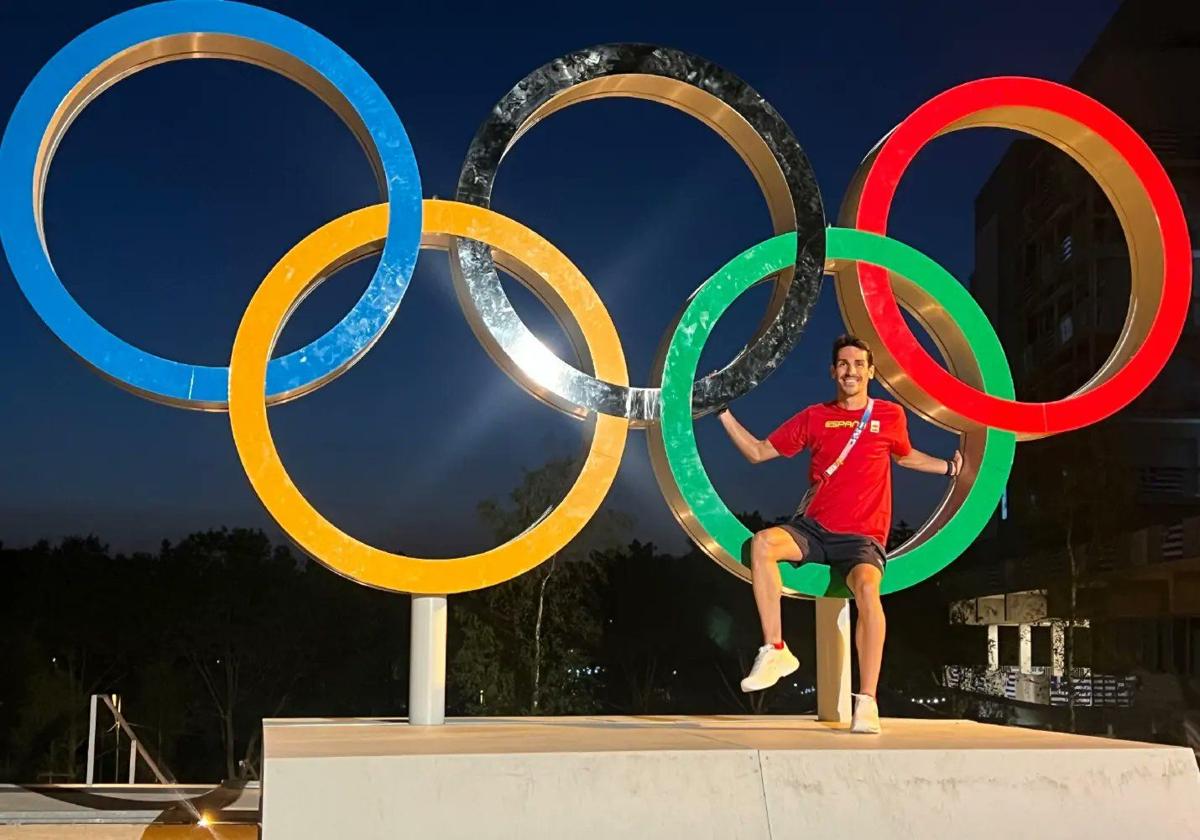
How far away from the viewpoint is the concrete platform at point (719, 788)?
3793 millimetres

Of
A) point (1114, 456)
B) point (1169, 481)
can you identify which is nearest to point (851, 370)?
point (1114, 456)

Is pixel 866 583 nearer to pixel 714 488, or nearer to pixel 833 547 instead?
pixel 833 547

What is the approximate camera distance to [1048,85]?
242 inches

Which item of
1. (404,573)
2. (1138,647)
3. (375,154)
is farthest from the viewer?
(1138,647)

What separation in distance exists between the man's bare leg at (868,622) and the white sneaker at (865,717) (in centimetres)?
10

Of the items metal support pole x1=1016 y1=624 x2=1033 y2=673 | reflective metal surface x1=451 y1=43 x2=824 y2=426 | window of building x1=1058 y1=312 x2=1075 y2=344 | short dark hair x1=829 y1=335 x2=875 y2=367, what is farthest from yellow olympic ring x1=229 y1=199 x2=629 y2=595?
metal support pole x1=1016 y1=624 x2=1033 y2=673

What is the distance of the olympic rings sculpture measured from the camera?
522 cm

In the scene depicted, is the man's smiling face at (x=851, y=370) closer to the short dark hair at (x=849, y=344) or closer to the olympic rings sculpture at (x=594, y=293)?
the short dark hair at (x=849, y=344)

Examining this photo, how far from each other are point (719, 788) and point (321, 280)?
2757 millimetres

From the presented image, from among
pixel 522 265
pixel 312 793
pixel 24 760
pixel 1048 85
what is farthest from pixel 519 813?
pixel 24 760

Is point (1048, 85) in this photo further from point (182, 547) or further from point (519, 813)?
point (182, 547)

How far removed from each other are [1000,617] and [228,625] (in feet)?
44.6

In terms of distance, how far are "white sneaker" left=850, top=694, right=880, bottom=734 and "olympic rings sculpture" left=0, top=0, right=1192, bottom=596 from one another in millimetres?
551

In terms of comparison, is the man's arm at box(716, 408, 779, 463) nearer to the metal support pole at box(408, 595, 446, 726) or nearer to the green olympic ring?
the green olympic ring
